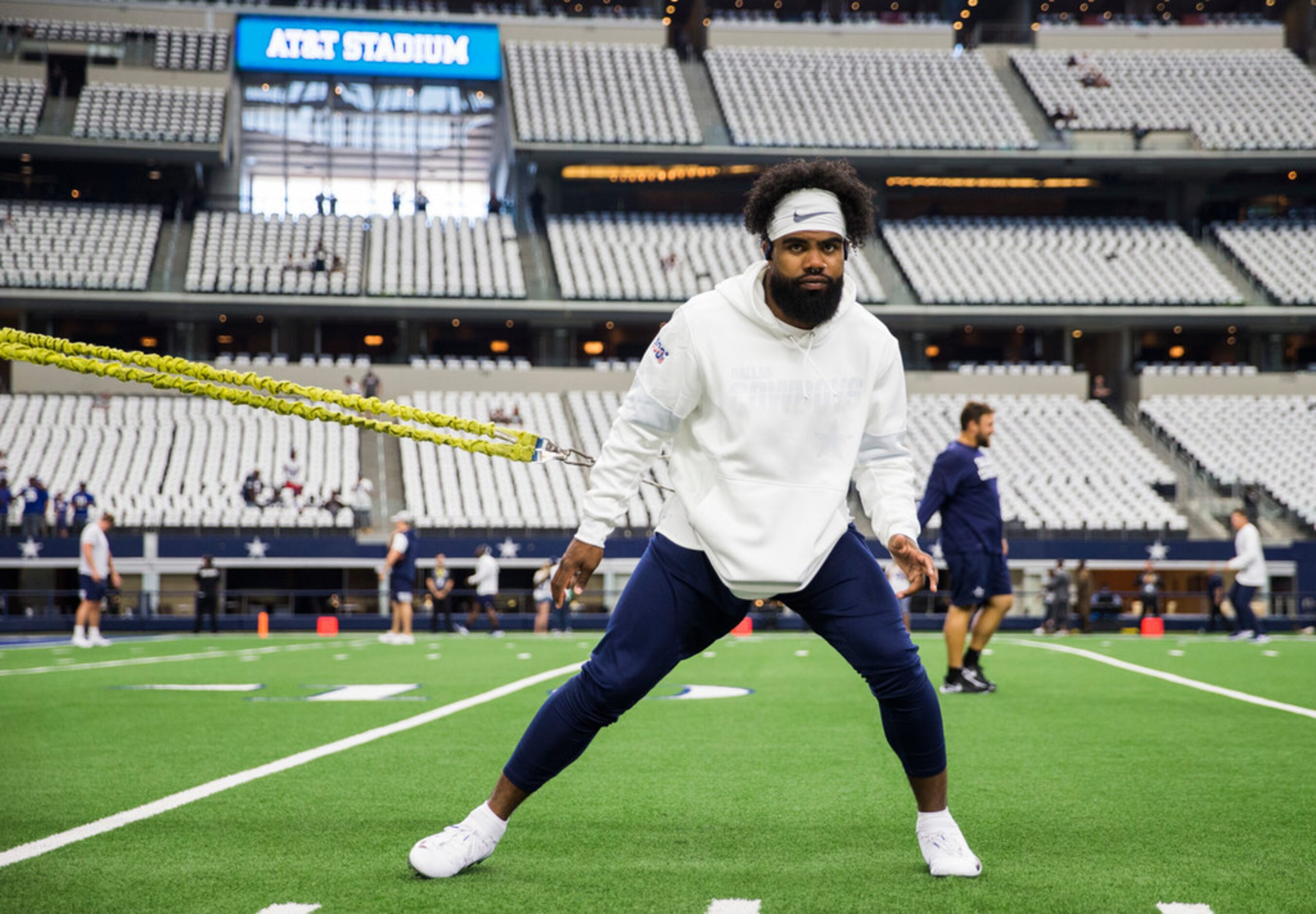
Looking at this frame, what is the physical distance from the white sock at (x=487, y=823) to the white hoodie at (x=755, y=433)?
0.84 meters

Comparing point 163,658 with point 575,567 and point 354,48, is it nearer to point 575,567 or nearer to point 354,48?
point 575,567

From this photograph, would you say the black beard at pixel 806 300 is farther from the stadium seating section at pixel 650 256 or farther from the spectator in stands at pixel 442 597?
the stadium seating section at pixel 650 256

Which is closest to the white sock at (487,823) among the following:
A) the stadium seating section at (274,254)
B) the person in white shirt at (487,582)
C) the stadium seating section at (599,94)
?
the person in white shirt at (487,582)

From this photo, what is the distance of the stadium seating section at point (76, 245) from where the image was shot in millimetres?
35875

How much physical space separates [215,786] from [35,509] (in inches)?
1006

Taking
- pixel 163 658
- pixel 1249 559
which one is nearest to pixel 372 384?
pixel 163 658

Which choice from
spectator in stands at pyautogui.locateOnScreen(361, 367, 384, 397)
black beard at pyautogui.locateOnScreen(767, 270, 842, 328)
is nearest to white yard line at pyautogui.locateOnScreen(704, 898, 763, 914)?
black beard at pyautogui.locateOnScreen(767, 270, 842, 328)

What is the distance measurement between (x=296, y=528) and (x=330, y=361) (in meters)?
9.19

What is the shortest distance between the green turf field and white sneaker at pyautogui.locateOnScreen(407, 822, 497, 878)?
53 millimetres

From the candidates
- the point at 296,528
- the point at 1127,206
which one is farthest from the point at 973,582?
the point at 1127,206

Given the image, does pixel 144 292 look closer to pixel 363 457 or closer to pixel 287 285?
pixel 287 285

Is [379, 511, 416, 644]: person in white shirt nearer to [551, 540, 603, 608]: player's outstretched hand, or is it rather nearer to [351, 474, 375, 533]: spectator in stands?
[351, 474, 375, 533]: spectator in stands

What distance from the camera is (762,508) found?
3.70m

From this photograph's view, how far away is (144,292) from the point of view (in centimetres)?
3578
